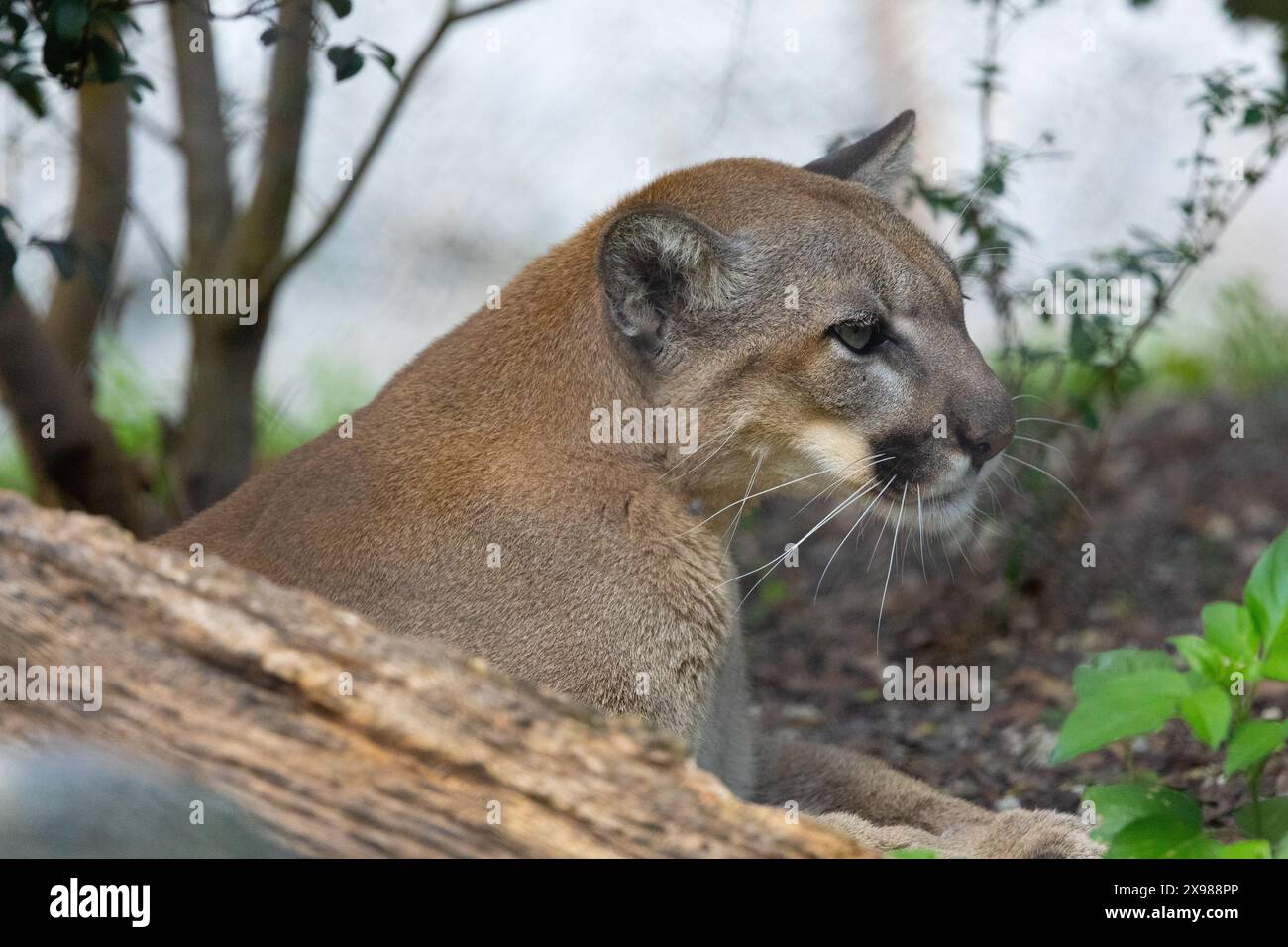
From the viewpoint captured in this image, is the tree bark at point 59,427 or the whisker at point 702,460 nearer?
the whisker at point 702,460

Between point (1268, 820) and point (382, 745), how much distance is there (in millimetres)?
2178

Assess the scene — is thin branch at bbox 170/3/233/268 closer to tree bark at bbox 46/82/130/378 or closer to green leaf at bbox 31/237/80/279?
tree bark at bbox 46/82/130/378

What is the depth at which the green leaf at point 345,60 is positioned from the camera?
4527mm

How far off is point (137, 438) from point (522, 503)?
5.21 metres

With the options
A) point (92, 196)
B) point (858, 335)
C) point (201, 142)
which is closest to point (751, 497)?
point (858, 335)

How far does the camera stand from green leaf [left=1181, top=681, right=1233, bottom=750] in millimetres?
2979

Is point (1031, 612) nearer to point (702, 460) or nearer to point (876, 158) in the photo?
point (876, 158)

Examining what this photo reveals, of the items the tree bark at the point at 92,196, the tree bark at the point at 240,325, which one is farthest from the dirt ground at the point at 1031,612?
the tree bark at the point at 92,196

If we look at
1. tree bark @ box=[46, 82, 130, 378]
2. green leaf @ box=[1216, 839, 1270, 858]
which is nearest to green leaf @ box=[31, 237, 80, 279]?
tree bark @ box=[46, 82, 130, 378]

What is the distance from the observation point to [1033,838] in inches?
159

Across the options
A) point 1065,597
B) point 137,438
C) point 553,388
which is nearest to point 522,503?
point 553,388

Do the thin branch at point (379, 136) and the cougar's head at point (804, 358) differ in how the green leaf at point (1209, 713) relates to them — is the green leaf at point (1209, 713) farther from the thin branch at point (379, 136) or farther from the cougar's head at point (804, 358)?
the thin branch at point (379, 136)
